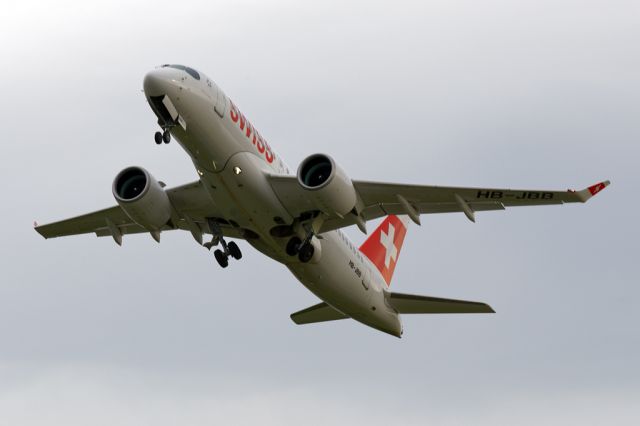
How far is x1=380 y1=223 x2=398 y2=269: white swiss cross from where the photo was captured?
139 ft

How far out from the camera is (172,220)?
34.6m

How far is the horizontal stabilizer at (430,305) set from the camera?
36.2m

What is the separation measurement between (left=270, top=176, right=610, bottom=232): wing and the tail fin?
25.3 ft

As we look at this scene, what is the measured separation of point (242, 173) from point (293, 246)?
Answer: 3544 mm

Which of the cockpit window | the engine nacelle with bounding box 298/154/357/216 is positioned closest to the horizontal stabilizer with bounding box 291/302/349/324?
the engine nacelle with bounding box 298/154/357/216

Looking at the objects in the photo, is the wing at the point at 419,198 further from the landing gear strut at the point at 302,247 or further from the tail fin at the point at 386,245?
the tail fin at the point at 386,245

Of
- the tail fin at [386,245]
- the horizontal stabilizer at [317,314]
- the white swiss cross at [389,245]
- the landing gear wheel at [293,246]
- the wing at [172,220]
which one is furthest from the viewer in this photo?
the white swiss cross at [389,245]

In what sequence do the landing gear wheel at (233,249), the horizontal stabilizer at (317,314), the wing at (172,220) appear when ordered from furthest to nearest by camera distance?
the horizontal stabilizer at (317,314)
the landing gear wheel at (233,249)
the wing at (172,220)

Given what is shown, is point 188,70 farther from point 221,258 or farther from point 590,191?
point 590,191

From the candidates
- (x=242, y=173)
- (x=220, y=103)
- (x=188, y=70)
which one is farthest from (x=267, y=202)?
(x=188, y=70)

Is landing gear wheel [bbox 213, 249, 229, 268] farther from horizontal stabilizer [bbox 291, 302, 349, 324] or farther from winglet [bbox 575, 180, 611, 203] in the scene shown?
winglet [bbox 575, 180, 611, 203]

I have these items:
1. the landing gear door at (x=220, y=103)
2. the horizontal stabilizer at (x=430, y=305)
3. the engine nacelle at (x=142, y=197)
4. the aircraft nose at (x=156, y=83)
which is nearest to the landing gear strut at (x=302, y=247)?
the engine nacelle at (x=142, y=197)

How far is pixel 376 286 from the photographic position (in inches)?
1484

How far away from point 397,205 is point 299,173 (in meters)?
3.53
